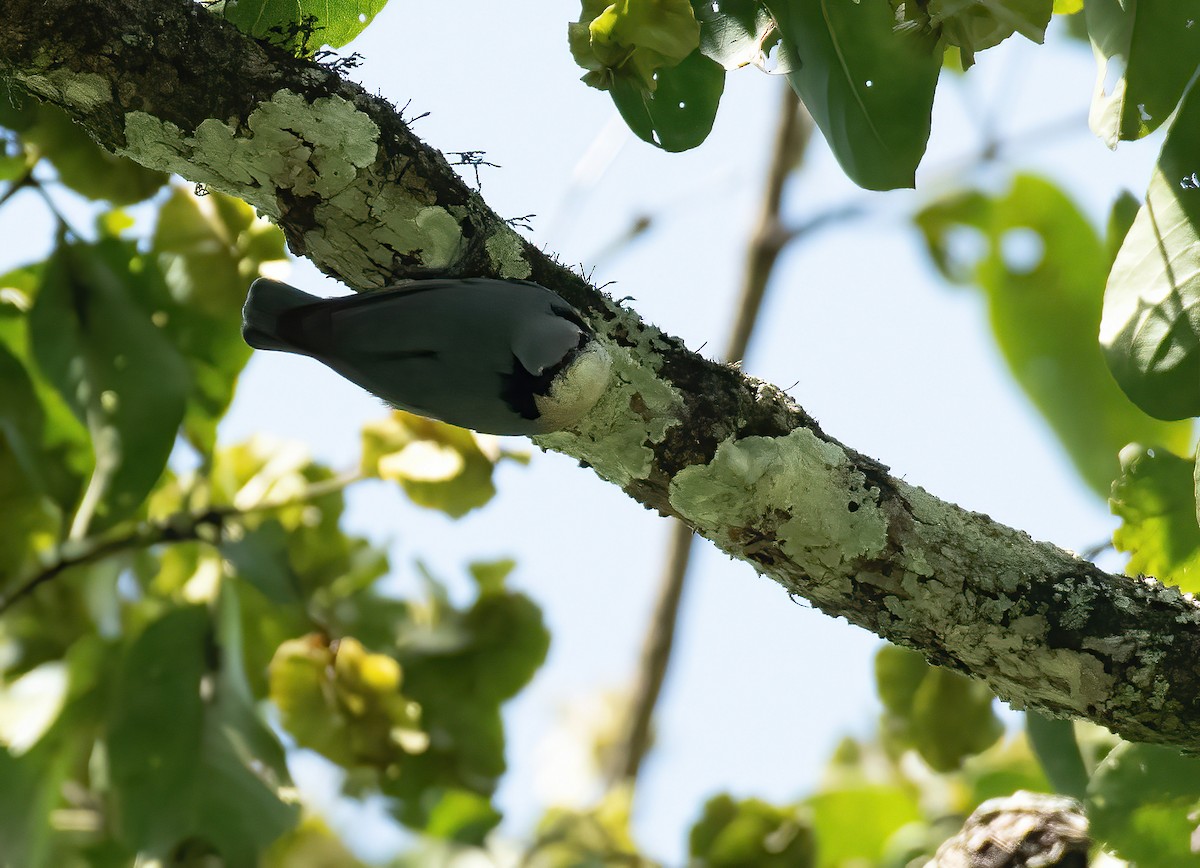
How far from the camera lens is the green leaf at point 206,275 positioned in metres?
1.32

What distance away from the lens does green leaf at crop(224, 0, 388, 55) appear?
89 centimetres

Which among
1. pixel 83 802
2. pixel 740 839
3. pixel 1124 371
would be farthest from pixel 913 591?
pixel 83 802

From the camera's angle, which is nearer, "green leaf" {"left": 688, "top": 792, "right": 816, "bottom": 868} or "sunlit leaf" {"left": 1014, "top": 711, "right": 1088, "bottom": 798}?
"sunlit leaf" {"left": 1014, "top": 711, "right": 1088, "bottom": 798}

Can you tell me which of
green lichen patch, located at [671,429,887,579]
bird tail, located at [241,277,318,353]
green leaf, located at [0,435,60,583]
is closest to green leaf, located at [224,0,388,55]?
bird tail, located at [241,277,318,353]

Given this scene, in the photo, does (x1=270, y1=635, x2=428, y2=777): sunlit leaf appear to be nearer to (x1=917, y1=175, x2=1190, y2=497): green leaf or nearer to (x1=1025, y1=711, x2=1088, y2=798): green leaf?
(x1=1025, y1=711, x2=1088, y2=798): green leaf

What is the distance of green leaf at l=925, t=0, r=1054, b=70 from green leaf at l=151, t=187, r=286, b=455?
832mm

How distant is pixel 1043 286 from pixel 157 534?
63.0 inches

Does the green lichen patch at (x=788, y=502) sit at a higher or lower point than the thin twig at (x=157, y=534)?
lower

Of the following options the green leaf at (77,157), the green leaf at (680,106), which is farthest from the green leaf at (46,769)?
the green leaf at (680,106)

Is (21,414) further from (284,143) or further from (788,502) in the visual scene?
(788,502)

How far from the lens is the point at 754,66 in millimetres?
841

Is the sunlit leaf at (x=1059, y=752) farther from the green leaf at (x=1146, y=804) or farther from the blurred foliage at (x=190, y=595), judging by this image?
the blurred foliage at (x=190, y=595)

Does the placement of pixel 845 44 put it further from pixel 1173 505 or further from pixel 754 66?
pixel 1173 505

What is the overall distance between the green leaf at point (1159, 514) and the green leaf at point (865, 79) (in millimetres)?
383
